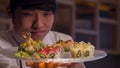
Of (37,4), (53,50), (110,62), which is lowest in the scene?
(110,62)

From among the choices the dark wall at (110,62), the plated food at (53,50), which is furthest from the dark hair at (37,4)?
the dark wall at (110,62)

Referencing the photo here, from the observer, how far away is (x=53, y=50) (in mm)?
802

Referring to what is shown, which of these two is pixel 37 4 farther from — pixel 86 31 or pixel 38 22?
pixel 86 31

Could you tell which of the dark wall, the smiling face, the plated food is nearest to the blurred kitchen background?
the dark wall

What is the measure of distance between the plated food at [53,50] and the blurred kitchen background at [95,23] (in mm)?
2011

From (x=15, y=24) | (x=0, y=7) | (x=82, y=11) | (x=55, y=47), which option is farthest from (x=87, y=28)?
(x=55, y=47)

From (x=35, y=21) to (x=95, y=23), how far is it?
2.19 m

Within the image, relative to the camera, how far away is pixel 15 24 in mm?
1046

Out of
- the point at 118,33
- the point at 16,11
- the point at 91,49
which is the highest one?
the point at 16,11

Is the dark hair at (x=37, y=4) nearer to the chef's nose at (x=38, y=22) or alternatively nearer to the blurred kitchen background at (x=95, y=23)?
the chef's nose at (x=38, y=22)

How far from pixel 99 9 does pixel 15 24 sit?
2187mm

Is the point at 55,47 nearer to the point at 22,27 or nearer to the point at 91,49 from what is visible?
the point at 91,49

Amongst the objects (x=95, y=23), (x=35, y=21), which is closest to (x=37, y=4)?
(x=35, y=21)

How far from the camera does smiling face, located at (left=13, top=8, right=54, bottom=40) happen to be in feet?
3.10
